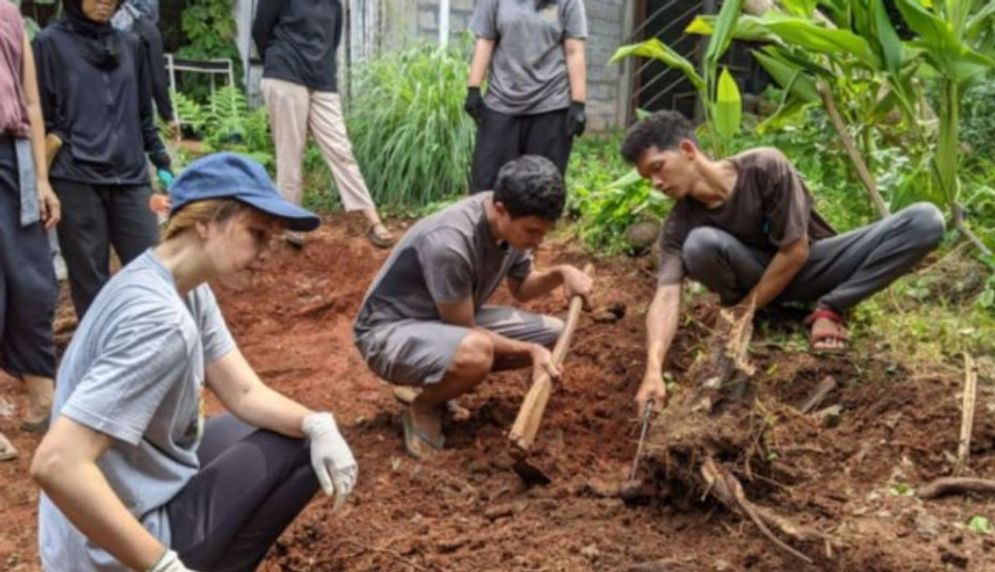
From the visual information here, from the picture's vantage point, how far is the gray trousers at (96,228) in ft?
13.0

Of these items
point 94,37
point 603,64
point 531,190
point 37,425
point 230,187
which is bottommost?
point 37,425

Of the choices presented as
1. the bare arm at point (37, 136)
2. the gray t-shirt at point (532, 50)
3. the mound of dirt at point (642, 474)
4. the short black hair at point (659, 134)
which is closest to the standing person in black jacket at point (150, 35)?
the bare arm at point (37, 136)

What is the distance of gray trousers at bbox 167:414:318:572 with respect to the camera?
7.40 ft

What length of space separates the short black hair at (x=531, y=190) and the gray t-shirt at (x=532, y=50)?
6.92 ft

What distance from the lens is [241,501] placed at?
2.28 metres

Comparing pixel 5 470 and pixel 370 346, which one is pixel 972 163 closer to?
pixel 370 346

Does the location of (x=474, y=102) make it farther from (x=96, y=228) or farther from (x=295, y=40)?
(x=96, y=228)

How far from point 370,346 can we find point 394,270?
273mm

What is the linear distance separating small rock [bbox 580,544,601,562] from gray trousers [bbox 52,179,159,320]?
2.32 metres

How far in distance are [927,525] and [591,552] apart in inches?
34.2

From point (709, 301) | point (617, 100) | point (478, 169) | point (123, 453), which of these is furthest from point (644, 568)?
point (617, 100)

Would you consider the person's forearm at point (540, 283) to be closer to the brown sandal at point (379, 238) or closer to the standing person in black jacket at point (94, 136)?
the standing person in black jacket at point (94, 136)

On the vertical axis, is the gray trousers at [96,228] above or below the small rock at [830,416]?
above

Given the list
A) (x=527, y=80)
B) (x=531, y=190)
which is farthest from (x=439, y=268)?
(x=527, y=80)
